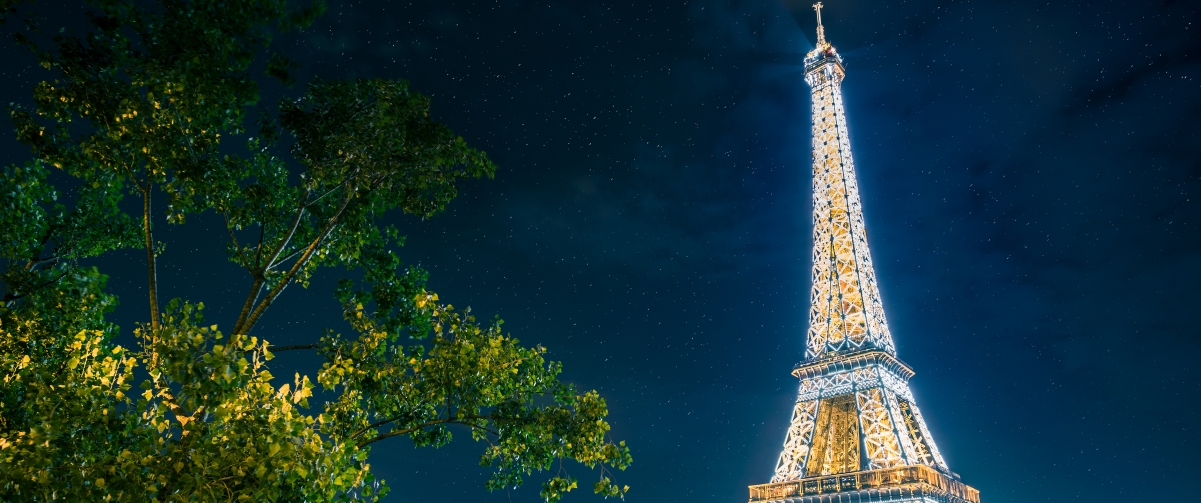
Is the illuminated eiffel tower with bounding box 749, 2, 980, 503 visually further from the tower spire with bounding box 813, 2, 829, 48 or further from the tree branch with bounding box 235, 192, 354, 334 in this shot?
the tree branch with bounding box 235, 192, 354, 334

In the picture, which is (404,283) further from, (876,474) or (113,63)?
(876,474)

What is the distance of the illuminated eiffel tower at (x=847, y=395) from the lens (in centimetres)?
4909

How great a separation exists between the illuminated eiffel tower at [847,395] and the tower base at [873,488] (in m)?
0.07

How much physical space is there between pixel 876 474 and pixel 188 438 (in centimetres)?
5010

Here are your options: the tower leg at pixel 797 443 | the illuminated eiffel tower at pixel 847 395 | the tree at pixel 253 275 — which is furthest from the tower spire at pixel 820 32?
the tree at pixel 253 275

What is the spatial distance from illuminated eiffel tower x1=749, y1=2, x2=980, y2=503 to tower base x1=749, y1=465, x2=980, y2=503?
2.7 inches

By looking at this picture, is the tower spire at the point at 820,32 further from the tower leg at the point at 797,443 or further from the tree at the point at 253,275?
the tree at the point at 253,275

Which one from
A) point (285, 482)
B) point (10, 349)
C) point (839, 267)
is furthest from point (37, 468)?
point (839, 267)

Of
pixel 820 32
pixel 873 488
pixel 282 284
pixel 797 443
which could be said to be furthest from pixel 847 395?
pixel 282 284

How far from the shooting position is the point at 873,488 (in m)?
48.0

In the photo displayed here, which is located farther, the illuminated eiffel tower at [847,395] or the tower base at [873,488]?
the illuminated eiffel tower at [847,395]

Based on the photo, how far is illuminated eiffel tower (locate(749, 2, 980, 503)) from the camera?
49094 millimetres

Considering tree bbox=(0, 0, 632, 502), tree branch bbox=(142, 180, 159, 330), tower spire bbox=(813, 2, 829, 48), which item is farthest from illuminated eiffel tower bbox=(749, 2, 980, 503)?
tree branch bbox=(142, 180, 159, 330)

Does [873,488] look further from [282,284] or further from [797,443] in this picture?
→ [282,284]
